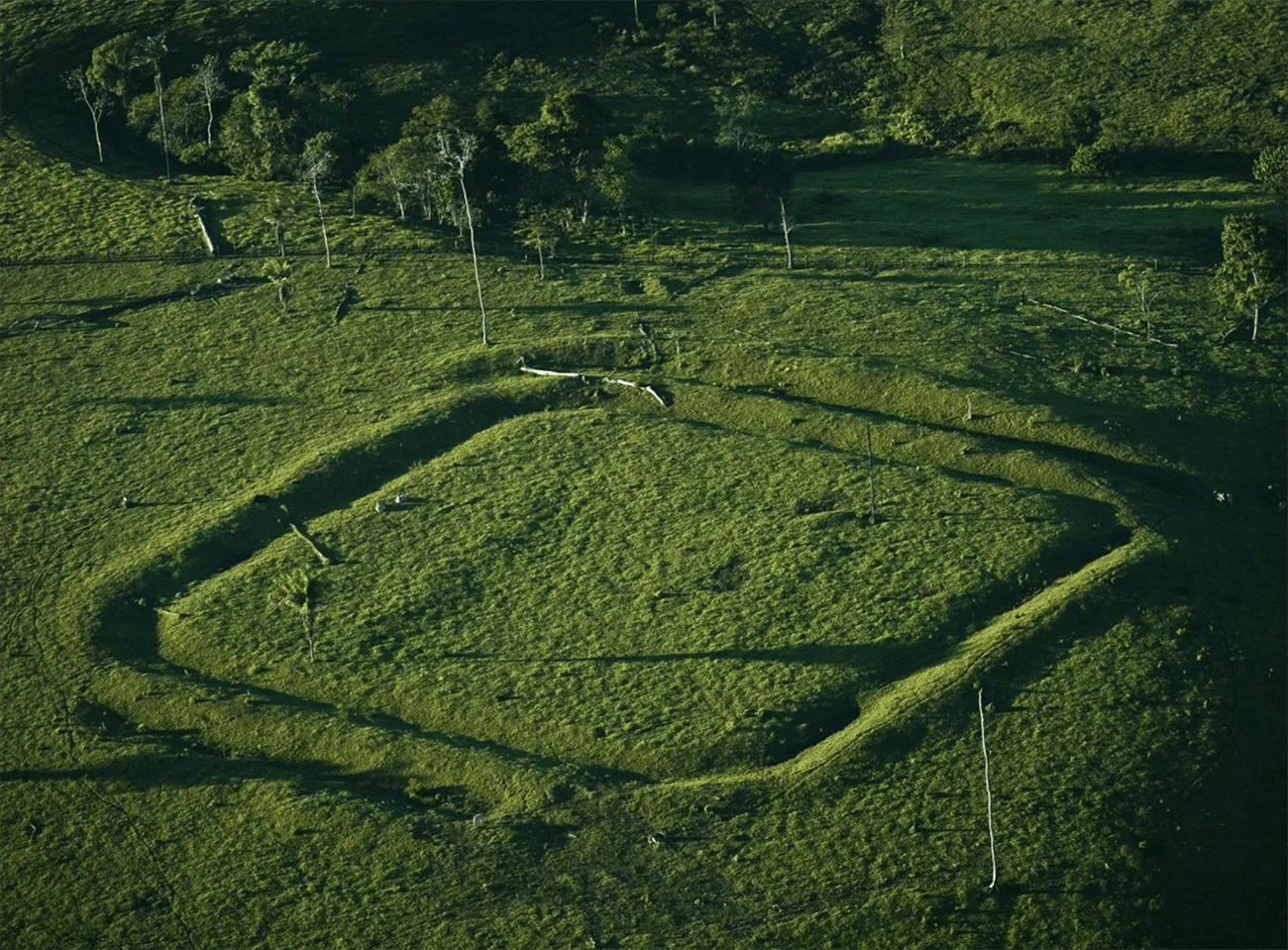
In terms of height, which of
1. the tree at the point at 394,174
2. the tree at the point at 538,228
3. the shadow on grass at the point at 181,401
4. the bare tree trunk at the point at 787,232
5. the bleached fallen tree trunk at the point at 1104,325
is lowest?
the bleached fallen tree trunk at the point at 1104,325

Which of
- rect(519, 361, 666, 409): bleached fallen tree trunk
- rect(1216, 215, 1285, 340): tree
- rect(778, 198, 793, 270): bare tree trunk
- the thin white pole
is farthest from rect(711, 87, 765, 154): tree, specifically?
the thin white pole

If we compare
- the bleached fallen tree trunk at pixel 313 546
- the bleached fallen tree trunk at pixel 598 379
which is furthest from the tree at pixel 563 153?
the bleached fallen tree trunk at pixel 313 546

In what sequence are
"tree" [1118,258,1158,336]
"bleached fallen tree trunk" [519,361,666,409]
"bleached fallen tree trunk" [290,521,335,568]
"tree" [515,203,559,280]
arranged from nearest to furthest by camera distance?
"bleached fallen tree trunk" [290,521,335,568] → "bleached fallen tree trunk" [519,361,666,409] → "tree" [1118,258,1158,336] → "tree" [515,203,559,280]

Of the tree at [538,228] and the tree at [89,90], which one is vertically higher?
the tree at [89,90]

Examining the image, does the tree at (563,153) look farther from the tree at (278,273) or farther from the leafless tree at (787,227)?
the tree at (278,273)

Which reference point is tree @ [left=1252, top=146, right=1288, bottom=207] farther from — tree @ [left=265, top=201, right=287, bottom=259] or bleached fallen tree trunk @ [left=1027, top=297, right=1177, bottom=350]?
tree @ [left=265, top=201, right=287, bottom=259]

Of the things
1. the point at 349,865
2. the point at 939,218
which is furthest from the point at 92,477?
the point at 939,218

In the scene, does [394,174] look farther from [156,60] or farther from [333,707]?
[333,707]
